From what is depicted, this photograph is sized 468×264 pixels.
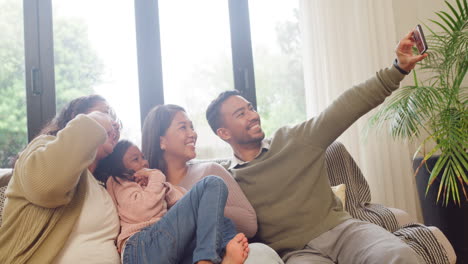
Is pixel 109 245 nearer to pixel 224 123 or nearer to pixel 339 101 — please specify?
pixel 224 123

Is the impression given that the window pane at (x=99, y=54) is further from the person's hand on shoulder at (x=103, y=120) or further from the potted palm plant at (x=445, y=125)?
the potted palm plant at (x=445, y=125)

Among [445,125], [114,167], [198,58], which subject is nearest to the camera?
[114,167]

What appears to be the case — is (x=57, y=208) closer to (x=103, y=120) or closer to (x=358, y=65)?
(x=103, y=120)

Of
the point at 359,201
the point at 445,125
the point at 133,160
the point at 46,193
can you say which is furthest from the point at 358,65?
the point at 46,193

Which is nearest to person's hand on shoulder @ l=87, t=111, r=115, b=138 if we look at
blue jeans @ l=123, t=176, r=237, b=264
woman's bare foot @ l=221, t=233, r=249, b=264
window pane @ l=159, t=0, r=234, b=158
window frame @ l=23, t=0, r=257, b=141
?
blue jeans @ l=123, t=176, r=237, b=264

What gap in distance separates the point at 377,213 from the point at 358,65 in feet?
4.51

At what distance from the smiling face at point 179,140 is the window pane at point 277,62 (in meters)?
1.41

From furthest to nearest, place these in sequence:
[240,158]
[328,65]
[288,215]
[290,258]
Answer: [328,65]
[240,158]
[288,215]
[290,258]

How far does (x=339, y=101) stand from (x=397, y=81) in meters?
0.23

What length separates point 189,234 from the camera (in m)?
1.42

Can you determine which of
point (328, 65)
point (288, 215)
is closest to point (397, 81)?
point (288, 215)

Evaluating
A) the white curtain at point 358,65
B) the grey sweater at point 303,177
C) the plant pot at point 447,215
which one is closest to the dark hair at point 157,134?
the grey sweater at point 303,177

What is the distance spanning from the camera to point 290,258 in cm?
165

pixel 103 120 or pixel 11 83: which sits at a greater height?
pixel 11 83
